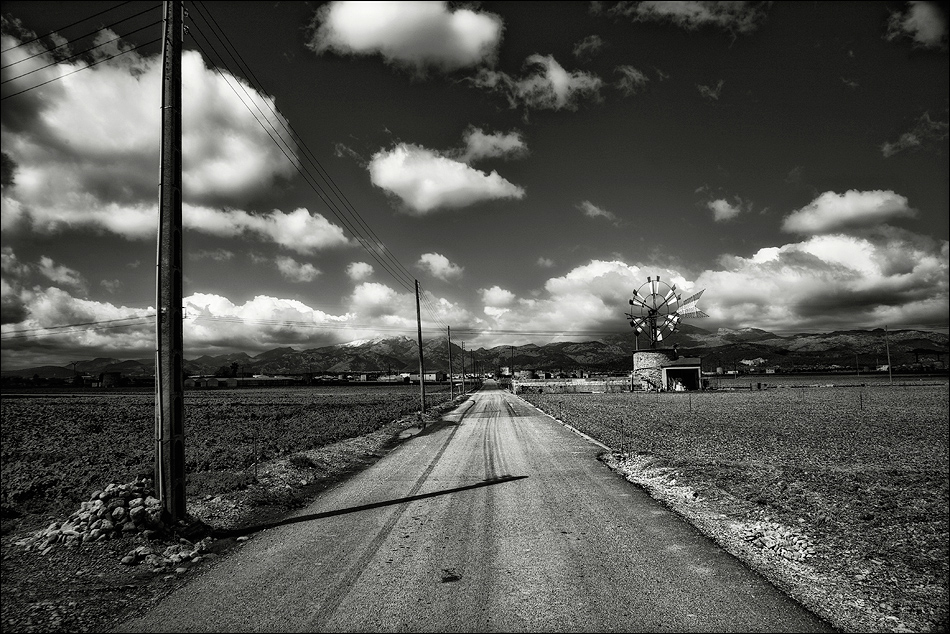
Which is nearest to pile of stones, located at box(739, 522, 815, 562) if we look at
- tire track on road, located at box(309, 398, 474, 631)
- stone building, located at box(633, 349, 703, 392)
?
tire track on road, located at box(309, 398, 474, 631)

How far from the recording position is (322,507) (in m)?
10.1

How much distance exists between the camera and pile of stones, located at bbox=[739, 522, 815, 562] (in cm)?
681

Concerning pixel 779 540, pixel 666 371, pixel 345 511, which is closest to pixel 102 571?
pixel 345 511

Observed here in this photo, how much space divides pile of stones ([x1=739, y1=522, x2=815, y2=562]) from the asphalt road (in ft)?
2.86

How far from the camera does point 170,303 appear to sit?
8.35m

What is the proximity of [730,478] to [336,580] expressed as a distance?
967 cm

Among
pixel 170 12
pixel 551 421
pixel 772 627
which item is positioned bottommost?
pixel 551 421

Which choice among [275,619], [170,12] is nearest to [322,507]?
[275,619]

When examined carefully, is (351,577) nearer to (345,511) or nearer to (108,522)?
(345,511)

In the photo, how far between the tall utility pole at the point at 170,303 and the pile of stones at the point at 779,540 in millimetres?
9717

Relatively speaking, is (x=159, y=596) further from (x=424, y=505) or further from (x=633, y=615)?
(x=633, y=615)

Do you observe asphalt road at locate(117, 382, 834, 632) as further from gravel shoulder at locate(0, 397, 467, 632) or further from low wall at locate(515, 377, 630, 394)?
low wall at locate(515, 377, 630, 394)

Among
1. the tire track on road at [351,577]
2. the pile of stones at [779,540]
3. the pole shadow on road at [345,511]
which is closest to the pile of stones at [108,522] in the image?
the pole shadow on road at [345,511]

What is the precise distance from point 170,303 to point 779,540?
11.0 metres
